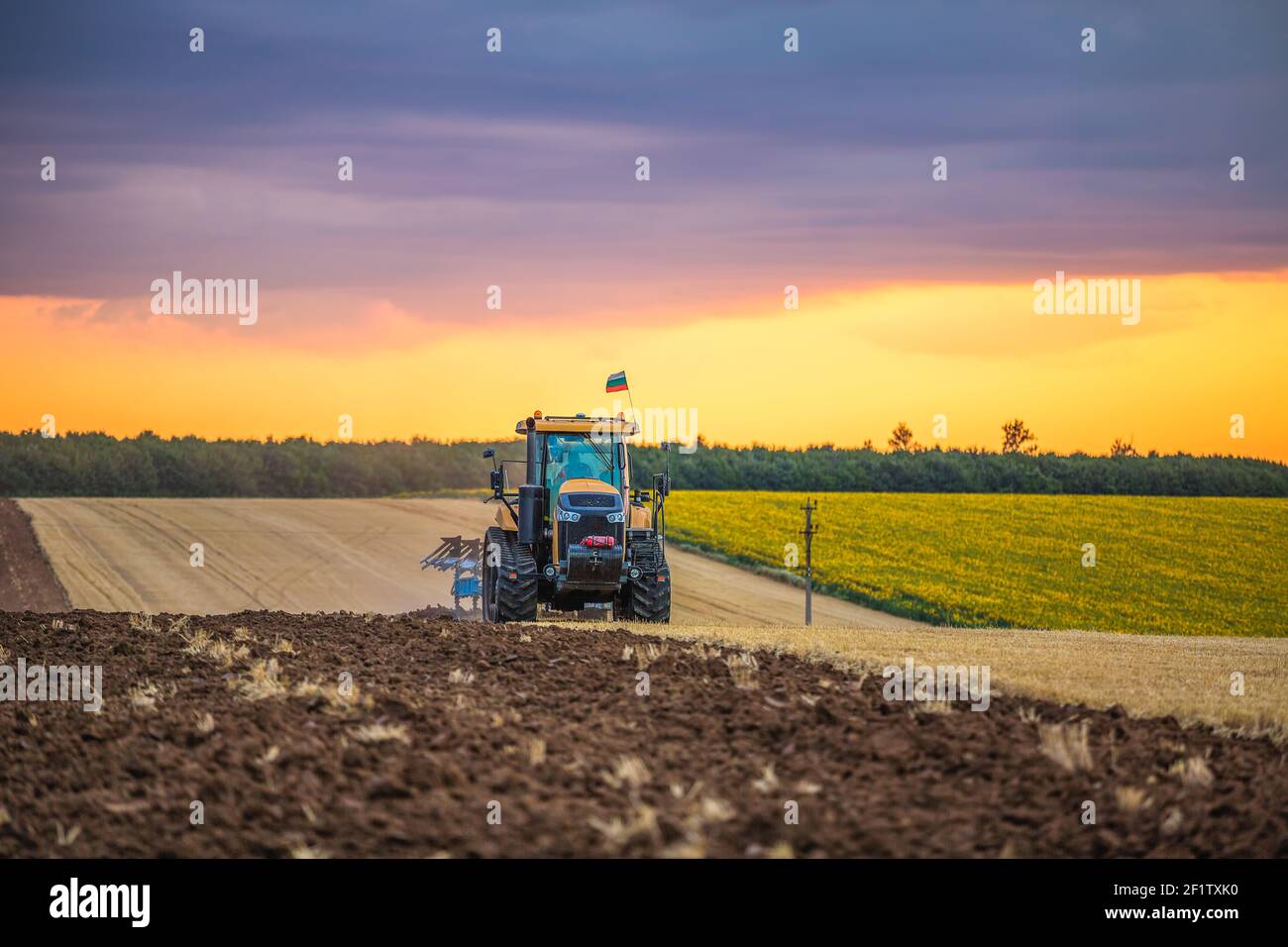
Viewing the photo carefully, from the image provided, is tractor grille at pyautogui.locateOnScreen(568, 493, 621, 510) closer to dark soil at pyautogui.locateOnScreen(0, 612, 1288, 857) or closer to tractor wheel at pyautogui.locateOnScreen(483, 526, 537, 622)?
tractor wheel at pyautogui.locateOnScreen(483, 526, 537, 622)

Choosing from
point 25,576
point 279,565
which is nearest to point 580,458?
point 279,565

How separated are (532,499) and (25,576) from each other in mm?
21065

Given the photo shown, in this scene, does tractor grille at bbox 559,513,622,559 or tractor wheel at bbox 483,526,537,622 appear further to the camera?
tractor wheel at bbox 483,526,537,622

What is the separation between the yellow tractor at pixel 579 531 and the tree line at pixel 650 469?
→ 46.5m

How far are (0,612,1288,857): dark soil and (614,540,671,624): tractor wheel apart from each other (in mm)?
8828

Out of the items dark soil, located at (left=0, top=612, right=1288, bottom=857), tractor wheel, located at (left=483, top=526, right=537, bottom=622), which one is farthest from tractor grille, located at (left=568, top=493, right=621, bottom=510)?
dark soil, located at (left=0, top=612, right=1288, bottom=857)

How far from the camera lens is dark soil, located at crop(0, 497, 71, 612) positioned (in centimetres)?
3338

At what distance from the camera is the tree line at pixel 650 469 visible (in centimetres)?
7062

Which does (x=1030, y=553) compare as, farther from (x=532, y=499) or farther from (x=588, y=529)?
(x=532, y=499)

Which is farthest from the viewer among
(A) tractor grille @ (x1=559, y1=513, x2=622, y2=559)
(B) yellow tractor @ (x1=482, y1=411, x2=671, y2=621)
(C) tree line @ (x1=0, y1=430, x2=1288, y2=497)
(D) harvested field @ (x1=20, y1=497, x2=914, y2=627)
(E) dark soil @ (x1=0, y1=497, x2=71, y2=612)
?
(C) tree line @ (x1=0, y1=430, x2=1288, y2=497)

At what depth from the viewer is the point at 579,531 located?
2125cm

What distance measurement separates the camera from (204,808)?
8.62m

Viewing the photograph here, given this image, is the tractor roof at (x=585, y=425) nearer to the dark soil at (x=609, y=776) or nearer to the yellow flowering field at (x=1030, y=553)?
the dark soil at (x=609, y=776)
